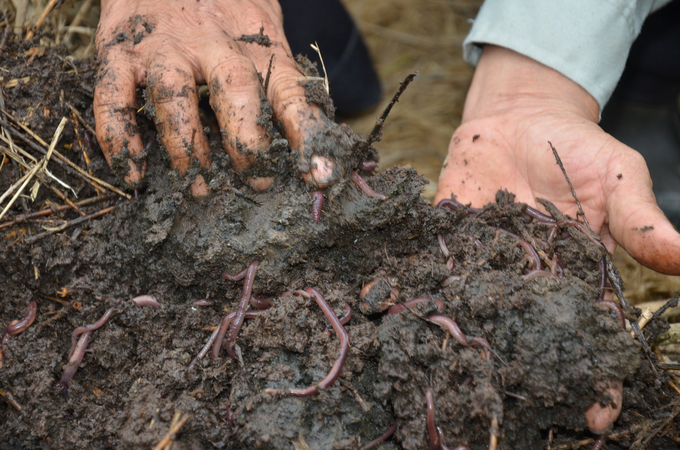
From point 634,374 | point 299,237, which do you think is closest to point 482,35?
point 299,237

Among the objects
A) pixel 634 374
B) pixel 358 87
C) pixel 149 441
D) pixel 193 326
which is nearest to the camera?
pixel 149 441

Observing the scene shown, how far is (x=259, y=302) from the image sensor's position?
3135 millimetres

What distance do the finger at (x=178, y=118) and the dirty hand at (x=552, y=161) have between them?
7.56 feet

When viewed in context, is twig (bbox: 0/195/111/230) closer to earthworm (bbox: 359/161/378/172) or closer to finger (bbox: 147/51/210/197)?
finger (bbox: 147/51/210/197)

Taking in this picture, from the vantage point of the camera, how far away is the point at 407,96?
318 inches

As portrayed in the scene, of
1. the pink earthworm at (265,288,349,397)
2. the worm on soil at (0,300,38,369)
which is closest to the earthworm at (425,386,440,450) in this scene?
the pink earthworm at (265,288,349,397)

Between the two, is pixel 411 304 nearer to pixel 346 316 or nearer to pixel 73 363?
pixel 346 316

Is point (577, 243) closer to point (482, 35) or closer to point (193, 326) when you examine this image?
point (482, 35)

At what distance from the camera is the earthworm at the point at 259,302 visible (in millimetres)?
3133

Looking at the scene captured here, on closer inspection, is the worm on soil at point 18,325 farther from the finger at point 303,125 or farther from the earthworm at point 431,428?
the earthworm at point 431,428

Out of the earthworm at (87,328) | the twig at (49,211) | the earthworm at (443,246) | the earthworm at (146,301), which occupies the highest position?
the earthworm at (443,246)

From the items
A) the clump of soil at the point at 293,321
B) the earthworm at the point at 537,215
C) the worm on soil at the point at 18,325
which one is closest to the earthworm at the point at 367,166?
the clump of soil at the point at 293,321

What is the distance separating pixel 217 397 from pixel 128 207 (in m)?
1.68

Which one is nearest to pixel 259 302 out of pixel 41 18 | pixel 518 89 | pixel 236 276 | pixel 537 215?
pixel 236 276
